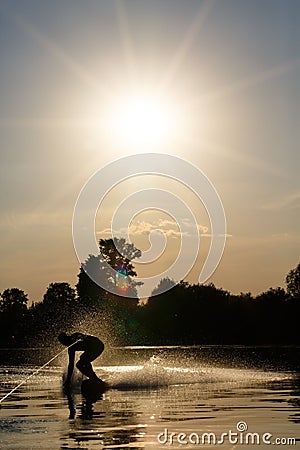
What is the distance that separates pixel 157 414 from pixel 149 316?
370ft

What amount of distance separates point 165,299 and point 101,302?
24164mm

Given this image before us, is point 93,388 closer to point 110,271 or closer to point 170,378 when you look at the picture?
point 170,378

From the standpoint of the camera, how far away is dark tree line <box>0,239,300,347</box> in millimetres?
121125

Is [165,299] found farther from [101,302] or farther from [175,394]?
[175,394]

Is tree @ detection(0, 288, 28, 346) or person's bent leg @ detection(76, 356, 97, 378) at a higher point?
tree @ detection(0, 288, 28, 346)

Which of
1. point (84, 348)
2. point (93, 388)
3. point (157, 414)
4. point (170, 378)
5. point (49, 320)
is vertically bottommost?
point (157, 414)

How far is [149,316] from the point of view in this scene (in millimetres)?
133750

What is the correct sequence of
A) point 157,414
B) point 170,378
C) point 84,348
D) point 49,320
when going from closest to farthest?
point 157,414, point 84,348, point 170,378, point 49,320

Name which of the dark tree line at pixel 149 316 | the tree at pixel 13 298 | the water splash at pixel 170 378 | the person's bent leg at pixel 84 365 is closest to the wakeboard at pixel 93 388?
the person's bent leg at pixel 84 365

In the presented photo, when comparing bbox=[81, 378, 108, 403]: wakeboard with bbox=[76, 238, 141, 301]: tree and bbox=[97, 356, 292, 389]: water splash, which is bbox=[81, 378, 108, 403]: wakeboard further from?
bbox=[76, 238, 141, 301]: tree

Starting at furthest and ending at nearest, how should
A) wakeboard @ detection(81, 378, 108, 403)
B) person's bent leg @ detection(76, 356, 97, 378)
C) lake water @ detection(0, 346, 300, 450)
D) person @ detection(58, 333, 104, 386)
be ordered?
person's bent leg @ detection(76, 356, 97, 378) → person @ detection(58, 333, 104, 386) → wakeboard @ detection(81, 378, 108, 403) → lake water @ detection(0, 346, 300, 450)

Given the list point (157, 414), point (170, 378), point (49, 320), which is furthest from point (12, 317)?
point (157, 414)

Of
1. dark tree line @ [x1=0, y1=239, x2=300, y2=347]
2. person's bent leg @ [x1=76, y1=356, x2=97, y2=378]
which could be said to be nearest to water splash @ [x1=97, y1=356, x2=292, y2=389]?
person's bent leg @ [x1=76, y1=356, x2=97, y2=378]

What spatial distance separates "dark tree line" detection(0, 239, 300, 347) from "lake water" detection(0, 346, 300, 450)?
8198cm
